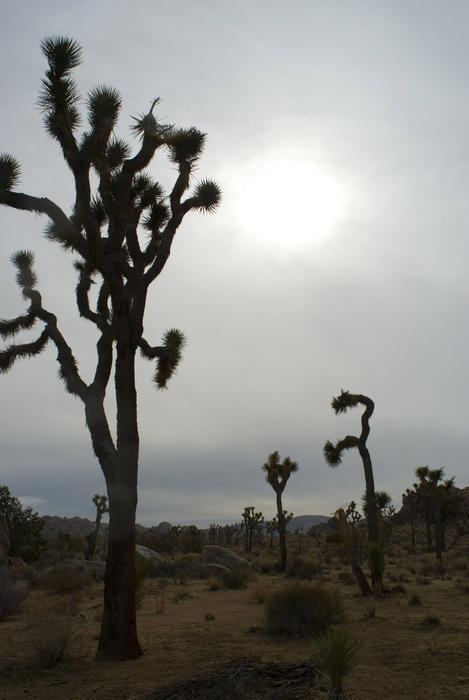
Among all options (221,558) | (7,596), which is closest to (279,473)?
(221,558)

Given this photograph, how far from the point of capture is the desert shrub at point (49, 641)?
7438 mm

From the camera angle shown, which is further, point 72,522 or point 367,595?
point 72,522

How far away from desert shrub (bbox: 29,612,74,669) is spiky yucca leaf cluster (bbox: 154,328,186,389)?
14.7 feet

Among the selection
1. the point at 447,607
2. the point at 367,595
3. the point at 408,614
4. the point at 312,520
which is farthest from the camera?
the point at 312,520

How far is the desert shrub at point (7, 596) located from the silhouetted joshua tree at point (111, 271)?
536cm

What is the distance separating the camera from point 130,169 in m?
8.86

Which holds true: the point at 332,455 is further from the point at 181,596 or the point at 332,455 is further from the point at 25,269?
the point at 25,269

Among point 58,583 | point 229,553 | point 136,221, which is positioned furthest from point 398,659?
point 229,553

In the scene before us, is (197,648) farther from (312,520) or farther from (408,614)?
(312,520)

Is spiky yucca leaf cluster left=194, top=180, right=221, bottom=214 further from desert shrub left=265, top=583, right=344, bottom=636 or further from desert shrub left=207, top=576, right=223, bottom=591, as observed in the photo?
desert shrub left=207, top=576, right=223, bottom=591

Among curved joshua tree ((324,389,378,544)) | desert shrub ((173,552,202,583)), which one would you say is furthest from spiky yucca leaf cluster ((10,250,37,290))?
desert shrub ((173,552,202,583))

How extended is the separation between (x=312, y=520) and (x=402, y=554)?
544 ft

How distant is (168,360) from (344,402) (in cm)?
764

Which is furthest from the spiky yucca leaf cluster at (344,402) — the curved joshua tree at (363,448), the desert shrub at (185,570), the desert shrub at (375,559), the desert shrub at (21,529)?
the desert shrub at (21,529)
